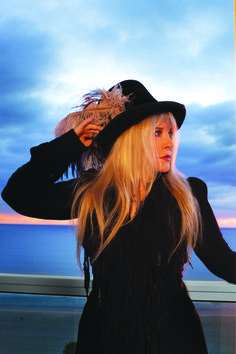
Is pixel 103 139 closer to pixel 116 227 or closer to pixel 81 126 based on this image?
pixel 81 126

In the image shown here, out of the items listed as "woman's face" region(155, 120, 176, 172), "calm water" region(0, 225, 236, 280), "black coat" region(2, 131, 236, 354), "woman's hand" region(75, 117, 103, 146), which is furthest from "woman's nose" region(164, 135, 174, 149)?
"calm water" region(0, 225, 236, 280)

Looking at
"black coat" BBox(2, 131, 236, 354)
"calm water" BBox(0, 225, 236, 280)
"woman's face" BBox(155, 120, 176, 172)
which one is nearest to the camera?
"black coat" BBox(2, 131, 236, 354)

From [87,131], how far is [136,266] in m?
0.50

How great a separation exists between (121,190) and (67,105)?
0.65m

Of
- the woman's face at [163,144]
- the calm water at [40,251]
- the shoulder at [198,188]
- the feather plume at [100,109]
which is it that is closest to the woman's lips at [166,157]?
the woman's face at [163,144]

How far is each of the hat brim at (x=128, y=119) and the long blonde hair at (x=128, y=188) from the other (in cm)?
2

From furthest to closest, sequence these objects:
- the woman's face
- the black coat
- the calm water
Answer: the calm water < the woman's face < the black coat

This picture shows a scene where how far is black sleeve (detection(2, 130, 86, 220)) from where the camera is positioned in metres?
1.18

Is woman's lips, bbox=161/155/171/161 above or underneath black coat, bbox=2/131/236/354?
above

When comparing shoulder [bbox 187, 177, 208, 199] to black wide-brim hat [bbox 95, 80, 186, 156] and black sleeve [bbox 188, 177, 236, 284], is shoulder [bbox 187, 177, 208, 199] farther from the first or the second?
black wide-brim hat [bbox 95, 80, 186, 156]

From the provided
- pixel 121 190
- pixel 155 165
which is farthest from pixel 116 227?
pixel 155 165

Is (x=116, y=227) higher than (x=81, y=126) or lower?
lower

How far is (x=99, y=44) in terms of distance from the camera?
1.66 meters

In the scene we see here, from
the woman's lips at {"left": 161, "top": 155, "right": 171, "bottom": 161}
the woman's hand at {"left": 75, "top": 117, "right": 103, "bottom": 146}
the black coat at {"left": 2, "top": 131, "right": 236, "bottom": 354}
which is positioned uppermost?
the woman's hand at {"left": 75, "top": 117, "right": 103, "bottom": 146}
